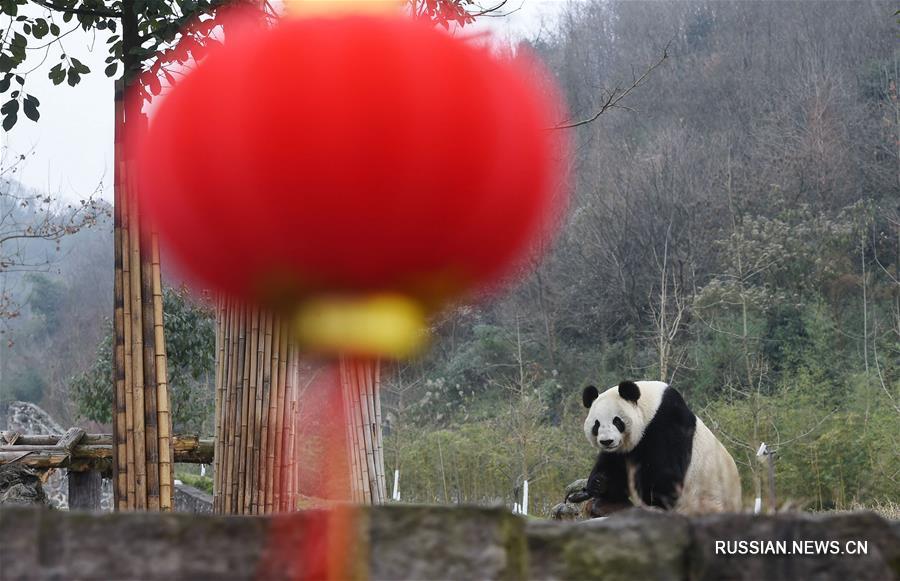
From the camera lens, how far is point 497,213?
0.72 m

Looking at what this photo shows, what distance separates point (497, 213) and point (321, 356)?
194 millimetres

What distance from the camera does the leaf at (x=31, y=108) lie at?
4414mm

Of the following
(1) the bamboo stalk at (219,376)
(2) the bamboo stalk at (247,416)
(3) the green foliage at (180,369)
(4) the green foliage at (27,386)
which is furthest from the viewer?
(4) the green foliage at (27,386)

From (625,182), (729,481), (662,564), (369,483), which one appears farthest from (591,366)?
(662,564)

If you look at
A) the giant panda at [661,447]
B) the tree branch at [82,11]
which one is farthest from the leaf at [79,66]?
the giant panda at [661,447]

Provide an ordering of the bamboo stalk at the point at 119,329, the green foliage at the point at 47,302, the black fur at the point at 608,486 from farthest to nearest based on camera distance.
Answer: the green foliage at the point at 47,302 → the black fur at the point at 608,486 → the bamboo stalk at the point at 119,329

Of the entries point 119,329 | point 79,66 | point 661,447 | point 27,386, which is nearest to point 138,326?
point 119,329

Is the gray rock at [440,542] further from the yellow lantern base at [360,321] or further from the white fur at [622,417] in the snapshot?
the white fur at [622,417]

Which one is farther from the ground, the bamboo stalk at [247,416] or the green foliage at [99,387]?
the green foliage at [99,387]

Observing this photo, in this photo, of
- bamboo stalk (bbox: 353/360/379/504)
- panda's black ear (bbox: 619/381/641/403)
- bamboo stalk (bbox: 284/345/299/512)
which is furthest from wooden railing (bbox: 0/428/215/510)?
bamboo stalk (bbox: 353/360/379/504)

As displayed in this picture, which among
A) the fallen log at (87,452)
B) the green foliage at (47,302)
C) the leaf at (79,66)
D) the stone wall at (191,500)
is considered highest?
the green foliage at (47,302)

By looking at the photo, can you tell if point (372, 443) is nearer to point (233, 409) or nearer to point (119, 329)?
point (233, 409)

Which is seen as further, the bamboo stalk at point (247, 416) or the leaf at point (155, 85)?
the bamboo stalk at point (247, 416)

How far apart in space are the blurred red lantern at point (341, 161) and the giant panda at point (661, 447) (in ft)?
15.2
